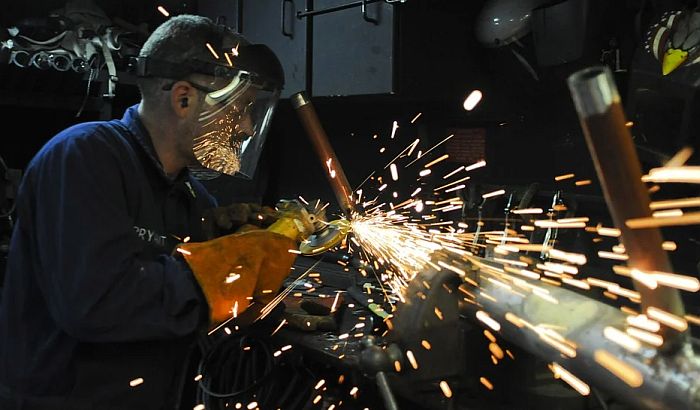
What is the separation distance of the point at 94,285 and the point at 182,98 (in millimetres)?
490

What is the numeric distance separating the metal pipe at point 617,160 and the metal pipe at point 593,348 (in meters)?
0.09

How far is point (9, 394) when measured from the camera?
1418 mm

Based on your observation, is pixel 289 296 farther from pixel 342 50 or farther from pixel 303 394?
pixel 342 50

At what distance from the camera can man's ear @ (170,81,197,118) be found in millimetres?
1521

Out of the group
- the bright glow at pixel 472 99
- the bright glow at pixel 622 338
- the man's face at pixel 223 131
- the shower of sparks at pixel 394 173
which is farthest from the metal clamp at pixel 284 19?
the bright glow at pixel 622 338

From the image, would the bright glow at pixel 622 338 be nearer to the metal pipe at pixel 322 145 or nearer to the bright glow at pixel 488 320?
the bright glow at pixel 488 320

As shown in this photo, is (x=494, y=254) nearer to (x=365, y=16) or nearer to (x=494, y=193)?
(x=494, y=193)

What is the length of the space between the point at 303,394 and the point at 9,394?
37.5 inches

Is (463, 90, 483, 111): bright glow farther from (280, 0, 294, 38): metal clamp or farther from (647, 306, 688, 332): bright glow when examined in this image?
(647, 306, 688, 332): bright glow

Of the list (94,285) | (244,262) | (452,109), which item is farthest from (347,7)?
(94,285)

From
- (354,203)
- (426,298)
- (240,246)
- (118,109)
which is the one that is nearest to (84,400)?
(240,246)

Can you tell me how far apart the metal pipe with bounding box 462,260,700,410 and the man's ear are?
80 centimetres

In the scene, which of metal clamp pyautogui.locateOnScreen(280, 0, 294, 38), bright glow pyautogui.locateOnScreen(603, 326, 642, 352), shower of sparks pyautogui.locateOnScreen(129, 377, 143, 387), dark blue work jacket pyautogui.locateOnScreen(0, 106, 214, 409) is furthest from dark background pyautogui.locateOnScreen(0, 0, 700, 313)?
shower of sparks pyautogui.locateOnScreen(129, 377, 143, 387)

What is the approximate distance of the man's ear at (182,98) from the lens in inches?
59.9
